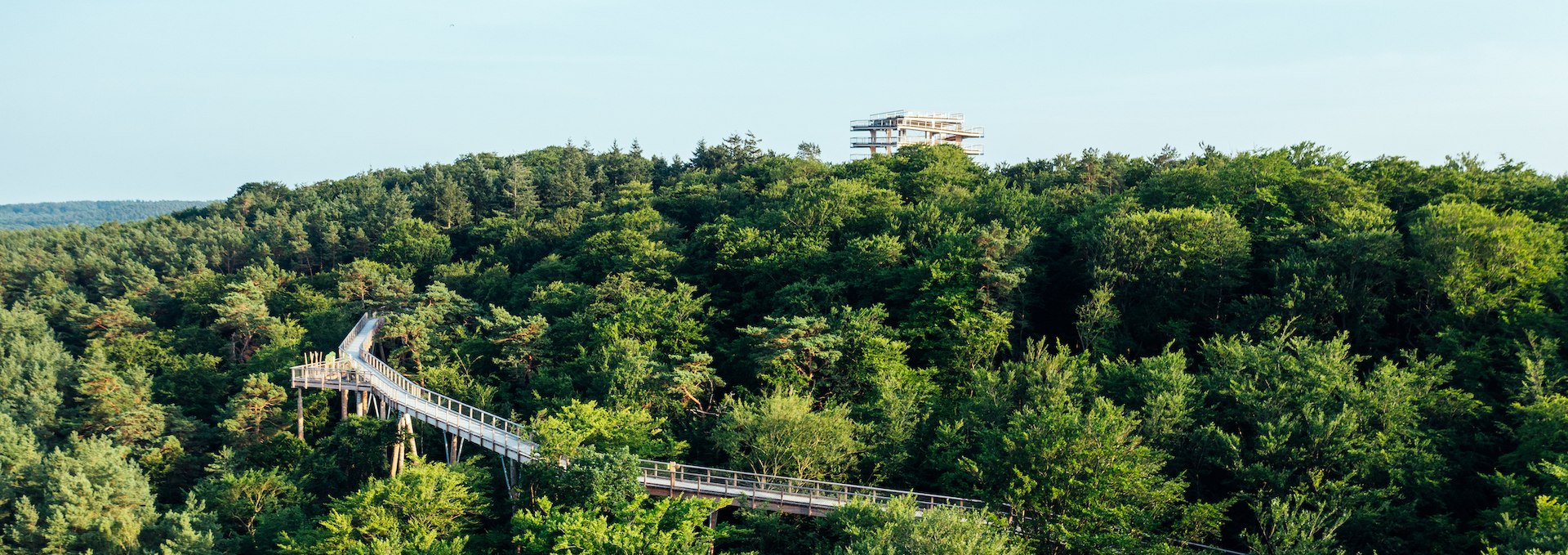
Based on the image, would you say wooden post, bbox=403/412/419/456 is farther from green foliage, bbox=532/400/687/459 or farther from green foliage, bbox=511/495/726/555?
green foliage, bbox=511/495/726/555

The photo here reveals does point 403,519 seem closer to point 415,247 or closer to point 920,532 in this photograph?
point 920,532

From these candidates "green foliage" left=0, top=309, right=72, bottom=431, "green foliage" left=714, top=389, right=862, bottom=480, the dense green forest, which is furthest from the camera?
"green foliage" left=0, top=309, right=72, bottom=431

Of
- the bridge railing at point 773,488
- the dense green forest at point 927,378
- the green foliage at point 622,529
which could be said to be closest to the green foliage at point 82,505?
the dense green forest at point 927,378

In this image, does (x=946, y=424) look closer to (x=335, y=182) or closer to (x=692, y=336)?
(x=692, y=336)

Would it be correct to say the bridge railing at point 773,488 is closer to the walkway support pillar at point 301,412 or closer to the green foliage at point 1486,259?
the green foliage at point 1486,259

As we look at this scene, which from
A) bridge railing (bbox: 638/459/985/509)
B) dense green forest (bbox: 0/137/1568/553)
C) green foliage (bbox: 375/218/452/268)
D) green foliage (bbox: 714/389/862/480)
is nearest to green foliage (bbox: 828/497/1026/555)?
dense green forest (bbox: 0/137/1568/553)

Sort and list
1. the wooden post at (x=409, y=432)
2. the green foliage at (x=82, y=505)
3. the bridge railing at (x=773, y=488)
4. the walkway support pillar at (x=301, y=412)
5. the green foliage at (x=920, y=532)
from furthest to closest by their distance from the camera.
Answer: the walkway support pillar at (x=301, y=412) → the wooden post at (x=409, y=432) → the green foliage at (x=82, y=505) → the bridge railing at (x=773, y=488) → the green foliage at (x=920, y=532)
